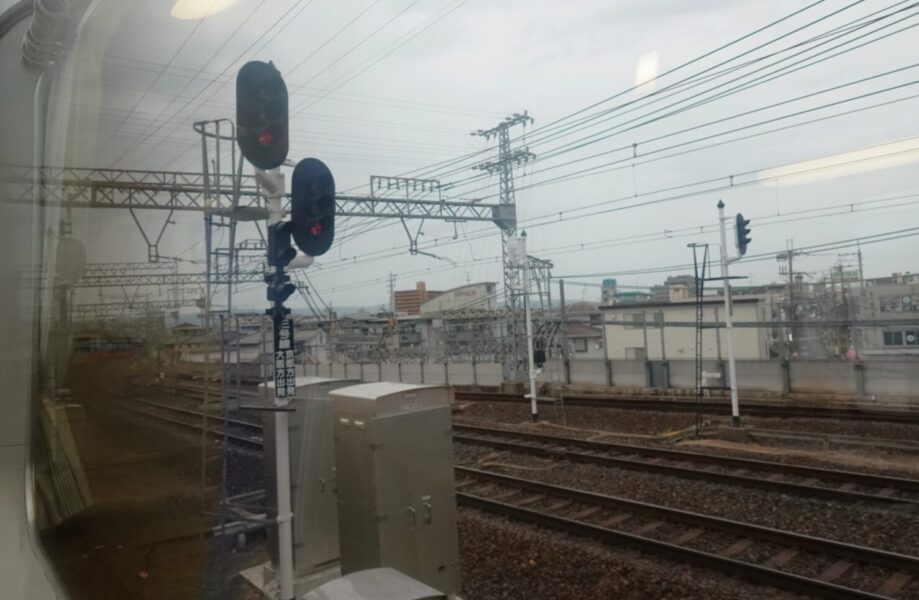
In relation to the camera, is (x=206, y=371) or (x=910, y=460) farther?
(x=910, y=460)

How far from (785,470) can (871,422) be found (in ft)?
Answer: 12.8

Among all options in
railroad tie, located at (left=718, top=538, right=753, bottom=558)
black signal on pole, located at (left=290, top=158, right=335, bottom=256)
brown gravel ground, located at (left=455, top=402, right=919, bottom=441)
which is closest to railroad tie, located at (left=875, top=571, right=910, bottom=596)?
railroad tie, located at (left=718, top=538, right=753, bottom=558)

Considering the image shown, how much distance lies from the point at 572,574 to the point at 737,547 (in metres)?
1.30

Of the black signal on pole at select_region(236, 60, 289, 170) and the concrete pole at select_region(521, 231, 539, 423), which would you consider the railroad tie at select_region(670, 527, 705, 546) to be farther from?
the concrete pole at select_region(521, 231, 539, 423)

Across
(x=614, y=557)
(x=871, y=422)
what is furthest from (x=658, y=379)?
(x=614, y=557)

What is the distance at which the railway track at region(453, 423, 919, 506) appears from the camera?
566 cm

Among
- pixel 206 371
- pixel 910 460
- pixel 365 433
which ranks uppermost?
pixel 206 371

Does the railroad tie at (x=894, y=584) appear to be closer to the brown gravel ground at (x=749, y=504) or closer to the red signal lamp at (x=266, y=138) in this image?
the brown gravel ground at (x=749, y=504)

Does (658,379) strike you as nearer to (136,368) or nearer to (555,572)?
(555,572)

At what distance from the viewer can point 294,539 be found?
3885 mm

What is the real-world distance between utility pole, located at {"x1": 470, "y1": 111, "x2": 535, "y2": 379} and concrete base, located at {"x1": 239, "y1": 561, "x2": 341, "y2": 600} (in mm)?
7734

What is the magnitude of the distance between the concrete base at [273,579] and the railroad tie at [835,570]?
10.3ft

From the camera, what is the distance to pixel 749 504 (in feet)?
18.5

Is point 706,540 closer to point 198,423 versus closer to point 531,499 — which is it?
point 531,499
